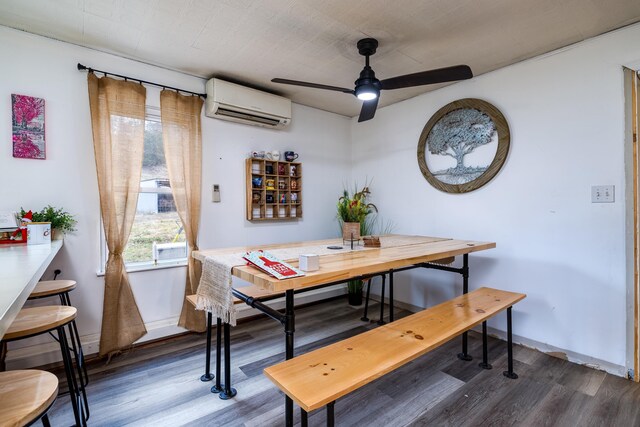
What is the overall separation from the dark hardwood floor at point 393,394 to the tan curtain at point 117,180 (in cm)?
26

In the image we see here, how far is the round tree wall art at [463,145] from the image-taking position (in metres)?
2.82

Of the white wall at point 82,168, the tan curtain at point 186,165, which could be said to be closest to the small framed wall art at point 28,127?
the white wall at point 82,168

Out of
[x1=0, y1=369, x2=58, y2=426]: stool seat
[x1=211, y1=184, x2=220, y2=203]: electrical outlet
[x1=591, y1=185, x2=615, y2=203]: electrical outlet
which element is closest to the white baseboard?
[x1=211, y1=184, x2=220, y2=203]: electrical outlet

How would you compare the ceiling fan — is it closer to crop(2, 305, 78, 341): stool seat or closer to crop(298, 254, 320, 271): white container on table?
crop(298, 254, 320, 271): white container on table

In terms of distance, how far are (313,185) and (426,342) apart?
8.83ft

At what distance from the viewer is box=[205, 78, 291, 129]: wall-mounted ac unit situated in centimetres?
289

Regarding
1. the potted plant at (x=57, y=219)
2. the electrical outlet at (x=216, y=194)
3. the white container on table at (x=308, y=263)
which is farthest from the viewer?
the electrical outlet at (x=216, y=194)

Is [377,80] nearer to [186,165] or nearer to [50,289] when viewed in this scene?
[186,165]

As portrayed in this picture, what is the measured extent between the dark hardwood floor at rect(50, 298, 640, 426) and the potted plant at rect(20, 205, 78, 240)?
106 centimetres

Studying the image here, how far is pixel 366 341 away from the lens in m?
1.56

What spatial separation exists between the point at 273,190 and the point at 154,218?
4.13ft

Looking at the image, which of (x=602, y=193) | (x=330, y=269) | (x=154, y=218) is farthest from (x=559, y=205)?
(x=154, y=218)

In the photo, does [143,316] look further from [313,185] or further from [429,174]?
[429,174]

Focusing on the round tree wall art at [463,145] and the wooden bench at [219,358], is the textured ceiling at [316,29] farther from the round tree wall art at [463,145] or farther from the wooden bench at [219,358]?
the wooden bench at [219,358]
